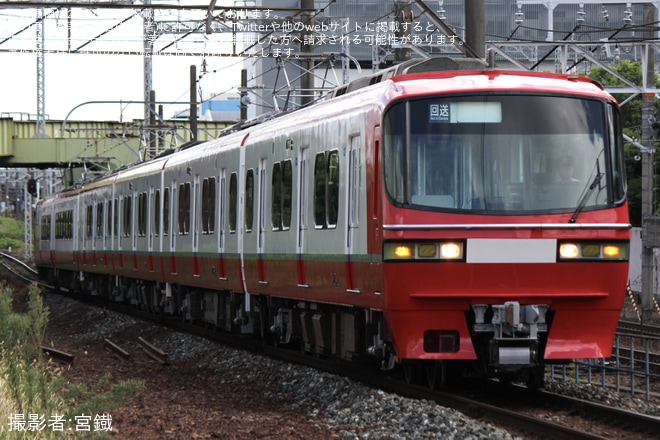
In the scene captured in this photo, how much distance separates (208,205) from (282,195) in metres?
4.78

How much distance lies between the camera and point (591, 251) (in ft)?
37.3

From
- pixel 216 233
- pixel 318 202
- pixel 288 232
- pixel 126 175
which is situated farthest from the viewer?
pixel 126 175

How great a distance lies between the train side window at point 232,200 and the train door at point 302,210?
142 inches

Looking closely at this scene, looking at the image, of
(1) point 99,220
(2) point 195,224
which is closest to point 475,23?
(2) point 195,224

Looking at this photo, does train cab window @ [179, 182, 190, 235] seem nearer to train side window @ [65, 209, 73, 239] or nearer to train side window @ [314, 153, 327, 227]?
train side window @ [314, 153, 327, 227]

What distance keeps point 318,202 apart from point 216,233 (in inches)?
223

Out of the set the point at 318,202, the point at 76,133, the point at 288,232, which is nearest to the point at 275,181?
the point at 288,232

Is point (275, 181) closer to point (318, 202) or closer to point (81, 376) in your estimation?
point (318, 202)

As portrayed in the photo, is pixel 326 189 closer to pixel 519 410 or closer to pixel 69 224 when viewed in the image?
pixel 519 410

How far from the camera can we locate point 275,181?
16.2 m

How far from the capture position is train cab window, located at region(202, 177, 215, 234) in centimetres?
1995

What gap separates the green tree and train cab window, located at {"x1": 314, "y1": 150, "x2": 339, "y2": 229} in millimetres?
26586

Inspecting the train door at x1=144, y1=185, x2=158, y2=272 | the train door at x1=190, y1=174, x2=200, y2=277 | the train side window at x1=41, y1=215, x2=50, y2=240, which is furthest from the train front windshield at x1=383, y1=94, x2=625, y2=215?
the train side window at x1=41, y1=215, x2=50, y2=240

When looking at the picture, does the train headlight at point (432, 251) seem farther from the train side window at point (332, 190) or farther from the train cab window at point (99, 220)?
the train cab window at point (99, 220)
